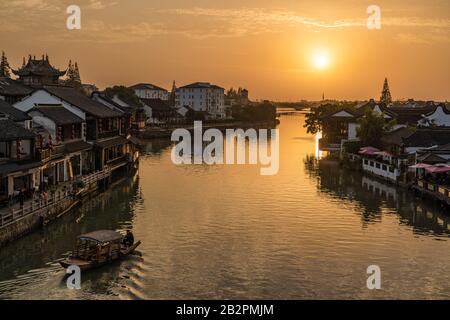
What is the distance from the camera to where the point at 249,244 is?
102 feet

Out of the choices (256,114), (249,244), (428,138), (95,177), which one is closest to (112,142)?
(95,177)

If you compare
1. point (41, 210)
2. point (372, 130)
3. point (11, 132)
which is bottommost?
point (41, 210)

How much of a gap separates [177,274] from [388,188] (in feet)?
103

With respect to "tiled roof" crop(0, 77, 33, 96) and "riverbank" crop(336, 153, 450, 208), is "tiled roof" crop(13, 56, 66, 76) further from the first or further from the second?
"riverbank" crop(336, 153, 450, 208)

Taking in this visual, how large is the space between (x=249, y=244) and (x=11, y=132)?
650 inches

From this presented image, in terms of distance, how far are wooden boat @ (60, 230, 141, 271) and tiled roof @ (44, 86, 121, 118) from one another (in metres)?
26.0

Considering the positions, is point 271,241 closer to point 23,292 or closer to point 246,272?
point 246,272

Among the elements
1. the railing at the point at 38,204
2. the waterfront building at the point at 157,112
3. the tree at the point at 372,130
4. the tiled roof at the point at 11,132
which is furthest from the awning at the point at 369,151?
the waterfront building at the point at 157,112

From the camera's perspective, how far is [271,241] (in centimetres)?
3181

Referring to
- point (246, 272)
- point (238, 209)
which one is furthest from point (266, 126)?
point (246, 272)

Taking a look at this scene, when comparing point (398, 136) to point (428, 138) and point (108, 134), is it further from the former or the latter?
point (108, 134)

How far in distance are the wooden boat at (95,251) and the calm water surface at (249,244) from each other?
0.44 m

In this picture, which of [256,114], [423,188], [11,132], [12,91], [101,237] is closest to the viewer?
[101,237]

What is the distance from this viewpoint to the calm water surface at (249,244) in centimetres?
2417
